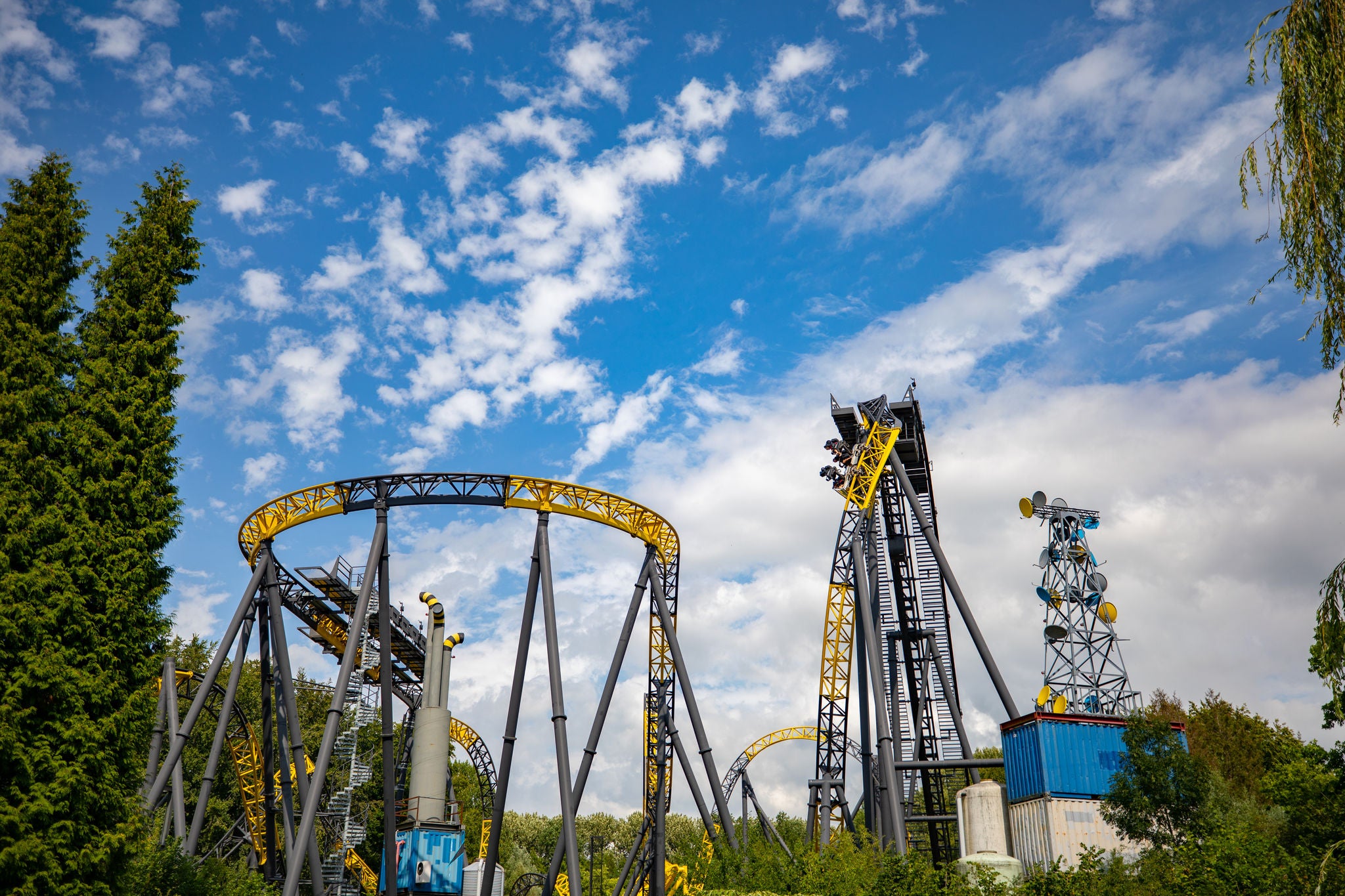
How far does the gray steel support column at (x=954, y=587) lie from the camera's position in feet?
84.8

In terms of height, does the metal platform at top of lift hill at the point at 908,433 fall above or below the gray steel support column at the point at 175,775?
above

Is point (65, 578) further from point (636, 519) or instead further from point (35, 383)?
point (636, 519)

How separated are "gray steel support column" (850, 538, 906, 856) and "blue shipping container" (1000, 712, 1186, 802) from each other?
2998 mm

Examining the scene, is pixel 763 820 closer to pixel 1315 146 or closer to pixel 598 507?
pixel 598 507

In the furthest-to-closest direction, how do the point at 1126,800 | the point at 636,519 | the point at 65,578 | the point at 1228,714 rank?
1. the point at 1228,714
2. the point at 636,519
3. the point at 1126,800
4. the point at 65,578

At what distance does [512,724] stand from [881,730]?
31.7ft

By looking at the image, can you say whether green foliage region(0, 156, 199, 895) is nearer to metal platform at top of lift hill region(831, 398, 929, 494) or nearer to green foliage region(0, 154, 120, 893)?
green foliage region(0, 154, 120, 893)

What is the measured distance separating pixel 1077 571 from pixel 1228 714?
16685 mm

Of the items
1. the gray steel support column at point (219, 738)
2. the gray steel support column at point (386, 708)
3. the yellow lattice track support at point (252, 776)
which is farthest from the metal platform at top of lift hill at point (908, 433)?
the yellow lattice track support at point (252, 776)

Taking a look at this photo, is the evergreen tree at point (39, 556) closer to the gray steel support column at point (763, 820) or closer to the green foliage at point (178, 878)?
the green foliage at point (178, 878)

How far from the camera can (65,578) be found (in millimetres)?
13531

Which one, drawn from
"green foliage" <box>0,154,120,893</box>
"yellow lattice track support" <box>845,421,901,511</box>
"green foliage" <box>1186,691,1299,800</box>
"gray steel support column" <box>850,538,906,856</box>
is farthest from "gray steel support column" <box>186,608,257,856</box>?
"green foliage" <box>1186,691,1299,800</box>

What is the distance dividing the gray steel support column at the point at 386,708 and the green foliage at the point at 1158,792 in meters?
16.1

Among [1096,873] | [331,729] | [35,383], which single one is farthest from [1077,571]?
[35,383]
